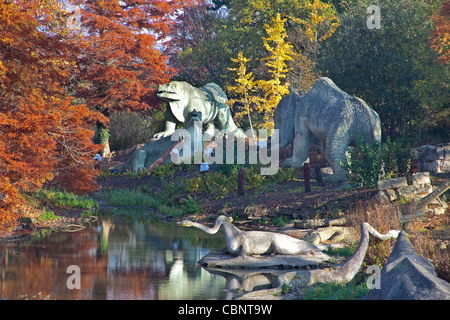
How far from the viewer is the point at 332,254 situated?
33.2 feet

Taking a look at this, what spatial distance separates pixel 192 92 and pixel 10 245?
13.8 meters

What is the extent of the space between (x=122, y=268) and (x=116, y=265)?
30 cm

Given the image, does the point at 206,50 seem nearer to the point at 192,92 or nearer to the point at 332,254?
the point at 192,92

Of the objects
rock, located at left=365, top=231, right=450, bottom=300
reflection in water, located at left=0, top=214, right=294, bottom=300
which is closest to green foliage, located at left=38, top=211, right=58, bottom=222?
reflection in water, located at left=0, top=214, right=294, bottom=300

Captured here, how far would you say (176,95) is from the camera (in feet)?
75.4

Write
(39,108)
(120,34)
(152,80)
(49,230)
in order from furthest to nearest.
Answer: (152,80), (120,34), (49,230), (39,108)

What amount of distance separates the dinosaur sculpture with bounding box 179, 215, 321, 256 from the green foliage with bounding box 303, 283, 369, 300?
235 centimetres

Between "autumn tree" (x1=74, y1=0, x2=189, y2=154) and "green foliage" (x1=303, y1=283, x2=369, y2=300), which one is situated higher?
"autumn tree" (x1=74, y1=0, x2=189, y2=154)

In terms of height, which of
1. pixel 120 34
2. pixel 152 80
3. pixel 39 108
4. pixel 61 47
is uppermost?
pixel 120 34

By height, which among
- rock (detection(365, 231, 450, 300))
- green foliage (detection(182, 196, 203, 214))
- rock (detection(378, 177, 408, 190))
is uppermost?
rock (detection(378, 177, 408, 190))

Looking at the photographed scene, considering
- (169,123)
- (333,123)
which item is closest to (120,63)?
(169,123)

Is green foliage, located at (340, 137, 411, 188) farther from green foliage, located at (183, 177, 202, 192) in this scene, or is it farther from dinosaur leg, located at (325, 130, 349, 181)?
green foliage, located at (183, 177, 202, 192)

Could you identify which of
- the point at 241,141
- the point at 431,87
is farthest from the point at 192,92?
the point at 431,87

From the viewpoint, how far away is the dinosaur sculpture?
9.53m
